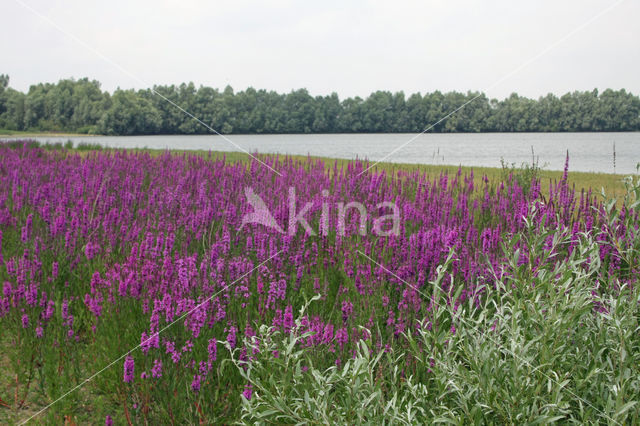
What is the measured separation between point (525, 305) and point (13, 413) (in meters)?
3.47

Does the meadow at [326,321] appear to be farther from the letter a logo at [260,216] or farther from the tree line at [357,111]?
the tree line at [357,111]

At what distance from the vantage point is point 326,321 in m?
4.03

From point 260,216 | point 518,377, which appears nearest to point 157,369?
point 518,377

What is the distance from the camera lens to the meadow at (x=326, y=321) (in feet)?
6.99

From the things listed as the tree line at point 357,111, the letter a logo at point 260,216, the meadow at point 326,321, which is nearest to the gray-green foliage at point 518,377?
the meadow at point 326,321

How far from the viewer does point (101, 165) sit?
916cm

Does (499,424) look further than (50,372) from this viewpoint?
No

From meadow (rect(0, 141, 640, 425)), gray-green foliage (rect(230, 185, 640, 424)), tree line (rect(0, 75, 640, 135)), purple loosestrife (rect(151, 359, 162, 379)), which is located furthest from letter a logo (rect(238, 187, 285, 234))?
tree line (rect(0, 75, 640, 135))

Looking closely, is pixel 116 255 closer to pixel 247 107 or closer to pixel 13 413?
pixel 13 413

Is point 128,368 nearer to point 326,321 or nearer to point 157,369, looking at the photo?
point 157,369

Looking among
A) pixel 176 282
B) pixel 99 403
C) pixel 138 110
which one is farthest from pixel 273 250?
pixel 138 110

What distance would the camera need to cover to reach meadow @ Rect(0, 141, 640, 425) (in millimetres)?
2131

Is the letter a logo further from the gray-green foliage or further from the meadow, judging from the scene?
the gray-green foliage

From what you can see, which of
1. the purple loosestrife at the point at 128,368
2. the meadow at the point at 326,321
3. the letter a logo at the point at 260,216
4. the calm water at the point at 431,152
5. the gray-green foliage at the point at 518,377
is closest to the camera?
the gray-green foliage at the point at 518,377
